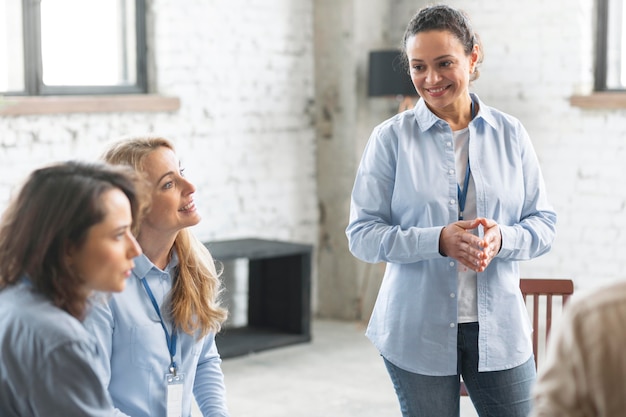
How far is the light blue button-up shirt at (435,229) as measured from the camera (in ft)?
7.88

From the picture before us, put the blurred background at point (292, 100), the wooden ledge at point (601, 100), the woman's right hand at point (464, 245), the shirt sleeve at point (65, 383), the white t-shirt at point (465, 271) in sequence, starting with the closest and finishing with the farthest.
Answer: the shirt sleeve at point (65, 383)
the woman's right hand at point (464, 245)
the white t-shirt at point (465, 271)
the blurred background at point (292, 100)
the wooden ledge at point (601, 100)

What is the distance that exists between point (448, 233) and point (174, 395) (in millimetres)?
733

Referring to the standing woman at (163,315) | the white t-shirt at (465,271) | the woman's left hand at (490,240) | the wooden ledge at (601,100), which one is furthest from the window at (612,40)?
the standing woman at (163,315)

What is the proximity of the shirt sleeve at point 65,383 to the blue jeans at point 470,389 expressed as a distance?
0.97 metres

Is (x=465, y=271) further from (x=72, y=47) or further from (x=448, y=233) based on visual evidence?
(x=72, y=47)

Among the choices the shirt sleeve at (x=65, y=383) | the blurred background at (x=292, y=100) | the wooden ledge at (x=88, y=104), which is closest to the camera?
the shirt sleeve at (x=65, y=383)

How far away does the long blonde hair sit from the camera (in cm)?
235

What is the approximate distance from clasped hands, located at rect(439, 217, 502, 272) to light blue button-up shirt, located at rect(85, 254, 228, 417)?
2.09ft

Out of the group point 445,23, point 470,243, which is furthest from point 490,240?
point 445,23

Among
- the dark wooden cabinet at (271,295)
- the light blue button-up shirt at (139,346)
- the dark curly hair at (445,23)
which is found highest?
the dark curly hair at (445,23)

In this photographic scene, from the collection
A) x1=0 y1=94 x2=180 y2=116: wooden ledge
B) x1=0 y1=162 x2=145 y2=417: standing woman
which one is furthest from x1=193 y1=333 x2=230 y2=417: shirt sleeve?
x1=0 y1=94 x2=180 y2=116: wooden ledge

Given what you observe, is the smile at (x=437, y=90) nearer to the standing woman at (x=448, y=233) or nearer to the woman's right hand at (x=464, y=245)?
the standing woman at (x=448, y=233)

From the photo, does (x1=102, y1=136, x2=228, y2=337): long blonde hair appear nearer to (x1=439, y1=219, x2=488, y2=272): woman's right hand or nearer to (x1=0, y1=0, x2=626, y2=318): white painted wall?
(x1=439, y1=219, x2=488, y2=272): woman's right hand

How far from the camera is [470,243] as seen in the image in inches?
91.1
